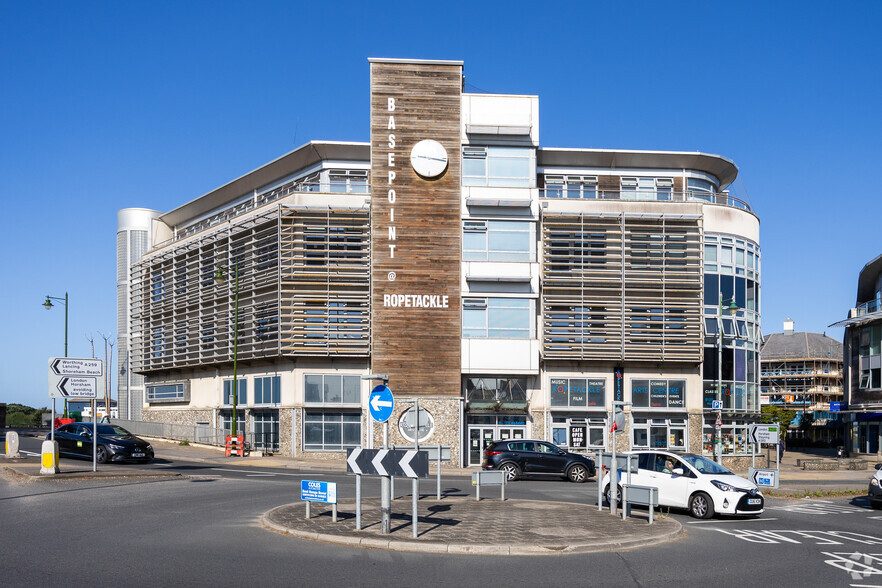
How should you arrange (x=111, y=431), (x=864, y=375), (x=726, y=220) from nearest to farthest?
(x=111, y=431) → (x=726, y=220) → (x=864, y=375)

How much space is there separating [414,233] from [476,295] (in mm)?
4426

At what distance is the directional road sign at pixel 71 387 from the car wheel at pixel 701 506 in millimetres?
17321

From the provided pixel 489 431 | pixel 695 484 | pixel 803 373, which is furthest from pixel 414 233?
pixel 803 373

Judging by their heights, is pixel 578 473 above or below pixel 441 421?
below

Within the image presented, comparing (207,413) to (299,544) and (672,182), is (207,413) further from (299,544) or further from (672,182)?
(299,544)

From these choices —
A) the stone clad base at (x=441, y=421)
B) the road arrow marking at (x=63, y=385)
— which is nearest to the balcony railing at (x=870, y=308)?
the stone clad base at (x=441, y=421)

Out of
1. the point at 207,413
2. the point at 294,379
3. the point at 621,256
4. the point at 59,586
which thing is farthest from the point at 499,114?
the point at 59,586

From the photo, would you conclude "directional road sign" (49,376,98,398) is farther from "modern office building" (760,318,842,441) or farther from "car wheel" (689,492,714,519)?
"modern office building" (760,318,842,441)

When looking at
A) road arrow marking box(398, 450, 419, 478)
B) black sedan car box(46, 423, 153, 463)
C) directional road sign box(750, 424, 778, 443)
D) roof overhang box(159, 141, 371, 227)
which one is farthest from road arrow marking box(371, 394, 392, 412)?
roof overhang box(159, 141, 371, 227)

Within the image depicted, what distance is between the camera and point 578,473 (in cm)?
3091

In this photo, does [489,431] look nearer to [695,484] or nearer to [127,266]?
[695,484]

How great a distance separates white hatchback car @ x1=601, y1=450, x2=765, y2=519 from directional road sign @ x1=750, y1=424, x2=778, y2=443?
1214 centimetres

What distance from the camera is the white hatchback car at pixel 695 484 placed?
18688 millimetres

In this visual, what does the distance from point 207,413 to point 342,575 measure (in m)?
40.9
